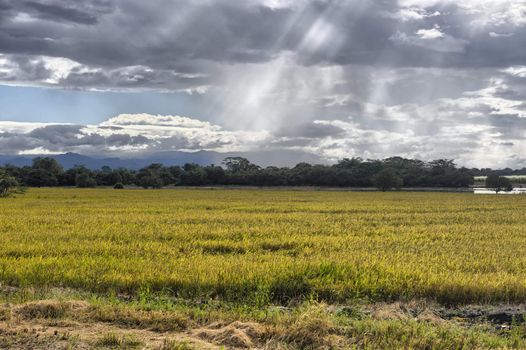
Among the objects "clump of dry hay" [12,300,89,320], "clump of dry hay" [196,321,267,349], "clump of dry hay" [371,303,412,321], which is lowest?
"clump of dry hay" [371,303,412,321]

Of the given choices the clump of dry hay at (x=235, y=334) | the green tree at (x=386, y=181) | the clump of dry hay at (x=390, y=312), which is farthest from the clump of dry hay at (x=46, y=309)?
the green tree at (x=386, y=181)

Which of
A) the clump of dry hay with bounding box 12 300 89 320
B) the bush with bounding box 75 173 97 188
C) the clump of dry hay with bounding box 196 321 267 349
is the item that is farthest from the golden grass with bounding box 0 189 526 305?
the bush with bounding box 75 173 97 188

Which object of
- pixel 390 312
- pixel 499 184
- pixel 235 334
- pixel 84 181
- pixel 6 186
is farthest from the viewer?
pixel 499 184

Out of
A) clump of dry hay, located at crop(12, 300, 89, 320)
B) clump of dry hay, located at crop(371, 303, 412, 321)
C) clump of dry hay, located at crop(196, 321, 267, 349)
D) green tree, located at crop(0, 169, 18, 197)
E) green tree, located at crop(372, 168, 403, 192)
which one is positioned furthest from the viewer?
green tree, located at crop(372, 168, 403, 192)

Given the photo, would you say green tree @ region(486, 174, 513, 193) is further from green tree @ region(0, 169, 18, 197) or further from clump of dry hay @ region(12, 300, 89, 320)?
clump of dry hay @ region(12, 300, 89, 320)

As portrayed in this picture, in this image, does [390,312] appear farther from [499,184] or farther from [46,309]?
[499,184]

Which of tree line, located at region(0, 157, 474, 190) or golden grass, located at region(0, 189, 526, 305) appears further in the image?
tree line, located at region(0, 157, 474, 190)

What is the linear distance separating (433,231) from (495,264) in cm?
1026

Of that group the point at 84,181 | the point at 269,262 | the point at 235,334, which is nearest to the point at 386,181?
the point at 84,181

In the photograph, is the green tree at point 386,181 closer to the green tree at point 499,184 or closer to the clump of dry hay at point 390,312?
the green tree at point 499,184

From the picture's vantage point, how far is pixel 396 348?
7109 millimetres

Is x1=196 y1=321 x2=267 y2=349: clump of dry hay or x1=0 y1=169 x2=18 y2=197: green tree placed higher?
x1=0 y1=169 x2=18 y2=197: green tree

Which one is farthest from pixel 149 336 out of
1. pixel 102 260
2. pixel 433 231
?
pixel 433 231

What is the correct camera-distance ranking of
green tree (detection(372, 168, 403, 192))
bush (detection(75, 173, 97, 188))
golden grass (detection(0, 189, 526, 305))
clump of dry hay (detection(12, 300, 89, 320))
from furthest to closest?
bush (detection(75, 173, 97, 188)) < green tree (detection(372, 168, 403, 192)) < golden grass (detection(0, 189, 526, 305)) < clump of dry hay (detection(12, 300, 89, 320))
